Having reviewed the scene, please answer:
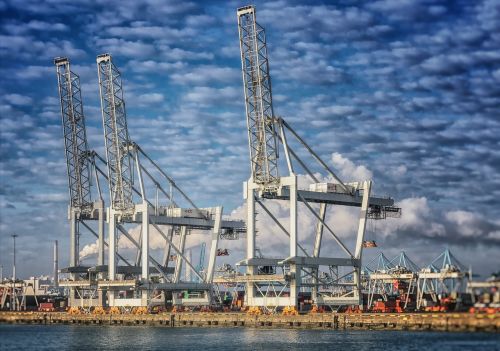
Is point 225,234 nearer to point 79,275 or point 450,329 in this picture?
point 79,275

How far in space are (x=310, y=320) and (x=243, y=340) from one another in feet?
47.0

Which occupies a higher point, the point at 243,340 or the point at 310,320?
the point at 310,320

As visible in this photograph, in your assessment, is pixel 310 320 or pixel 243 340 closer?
pixel 243 340

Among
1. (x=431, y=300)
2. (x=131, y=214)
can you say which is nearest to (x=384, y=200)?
(x=431, y=300)

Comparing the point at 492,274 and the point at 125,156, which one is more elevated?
the point at 125,156

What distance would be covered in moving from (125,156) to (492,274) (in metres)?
62.4

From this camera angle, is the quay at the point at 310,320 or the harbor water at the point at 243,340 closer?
the harbor water at the point at 243,340

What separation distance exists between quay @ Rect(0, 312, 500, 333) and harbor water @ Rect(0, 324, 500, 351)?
129 centimetres

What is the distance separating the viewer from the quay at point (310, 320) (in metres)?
80.2

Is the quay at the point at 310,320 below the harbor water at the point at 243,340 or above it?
above

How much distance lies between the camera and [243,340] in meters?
84.8

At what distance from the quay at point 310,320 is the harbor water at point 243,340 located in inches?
50.8

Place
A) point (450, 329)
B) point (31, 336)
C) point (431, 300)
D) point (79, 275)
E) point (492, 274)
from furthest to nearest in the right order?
point (79, 275), point (431, 300), point (31, 336), point (450, 329), point (492, 274)

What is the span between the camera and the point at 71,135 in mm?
134250
